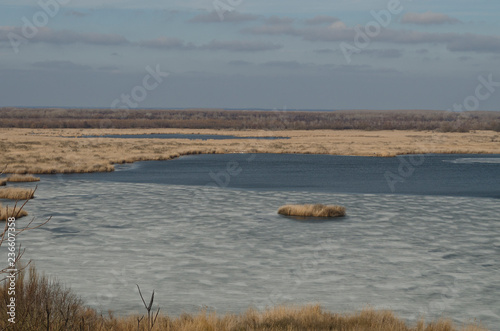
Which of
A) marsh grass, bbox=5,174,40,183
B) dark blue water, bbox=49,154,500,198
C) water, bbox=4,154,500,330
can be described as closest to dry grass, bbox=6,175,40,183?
marsh grass, bbox=5,174,40,183

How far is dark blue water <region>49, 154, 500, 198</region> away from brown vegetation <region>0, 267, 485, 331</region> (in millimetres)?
21516

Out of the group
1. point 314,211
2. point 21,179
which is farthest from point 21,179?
point 314,211

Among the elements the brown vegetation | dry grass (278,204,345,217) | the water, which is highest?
the brown vegetation

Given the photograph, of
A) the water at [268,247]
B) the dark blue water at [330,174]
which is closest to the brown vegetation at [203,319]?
the water at [268,247]

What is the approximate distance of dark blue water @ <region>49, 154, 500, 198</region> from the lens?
3238cm

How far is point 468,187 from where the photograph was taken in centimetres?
3234

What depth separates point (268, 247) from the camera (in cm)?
1612

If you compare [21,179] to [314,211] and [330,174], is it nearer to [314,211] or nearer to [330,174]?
[314,211]

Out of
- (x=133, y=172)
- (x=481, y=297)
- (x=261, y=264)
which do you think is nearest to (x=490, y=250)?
(x=481, y=297)

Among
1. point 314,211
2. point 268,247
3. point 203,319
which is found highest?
point 203,319

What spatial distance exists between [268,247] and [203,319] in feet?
25.2

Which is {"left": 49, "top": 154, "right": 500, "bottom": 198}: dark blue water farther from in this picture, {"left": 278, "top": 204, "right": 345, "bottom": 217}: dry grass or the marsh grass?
{"left": 278, "top": 204, "right": 345, "bottom": 217}: dry grass

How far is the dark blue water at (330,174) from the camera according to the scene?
106ft

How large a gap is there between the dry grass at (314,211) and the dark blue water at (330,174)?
28.5ft
